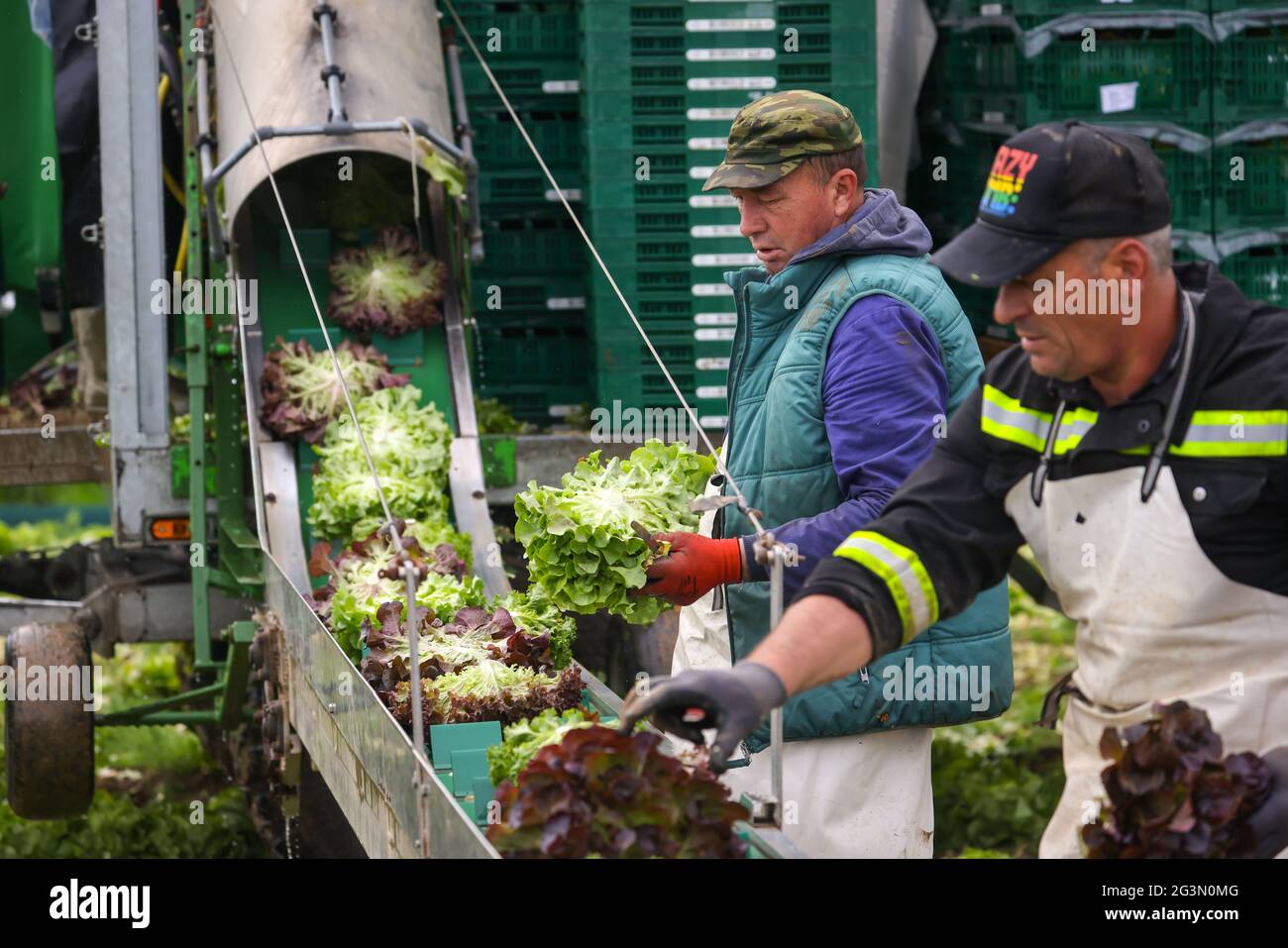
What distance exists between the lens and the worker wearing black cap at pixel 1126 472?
288cm

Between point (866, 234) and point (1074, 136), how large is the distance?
4.07ft

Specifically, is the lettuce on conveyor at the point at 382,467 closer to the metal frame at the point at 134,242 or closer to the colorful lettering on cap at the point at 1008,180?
the metal frame at the point at 134,242

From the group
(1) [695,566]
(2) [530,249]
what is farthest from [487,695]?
(2) [530,249]

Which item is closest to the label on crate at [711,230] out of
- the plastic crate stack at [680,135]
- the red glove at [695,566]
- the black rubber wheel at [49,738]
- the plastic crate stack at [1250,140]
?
the plastic crate stack at [680,135]

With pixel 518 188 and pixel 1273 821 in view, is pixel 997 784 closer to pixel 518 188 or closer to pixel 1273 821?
pixel 518 188

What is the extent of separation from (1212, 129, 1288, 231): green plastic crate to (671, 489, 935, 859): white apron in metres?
4.59

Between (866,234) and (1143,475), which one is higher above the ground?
(866,234)

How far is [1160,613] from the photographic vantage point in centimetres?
295

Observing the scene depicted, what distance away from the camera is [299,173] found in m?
6.90

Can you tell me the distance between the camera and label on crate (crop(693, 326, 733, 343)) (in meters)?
7.64

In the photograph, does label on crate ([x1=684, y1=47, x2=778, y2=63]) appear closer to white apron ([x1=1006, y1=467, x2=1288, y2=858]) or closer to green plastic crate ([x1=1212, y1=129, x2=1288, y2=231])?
green plastic crate ([x1=1212, y1=129, x2=1288, y2=231])

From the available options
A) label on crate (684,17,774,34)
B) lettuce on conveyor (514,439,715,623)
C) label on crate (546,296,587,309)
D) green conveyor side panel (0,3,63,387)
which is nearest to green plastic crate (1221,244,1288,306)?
label on crate (684,17,774,34)
